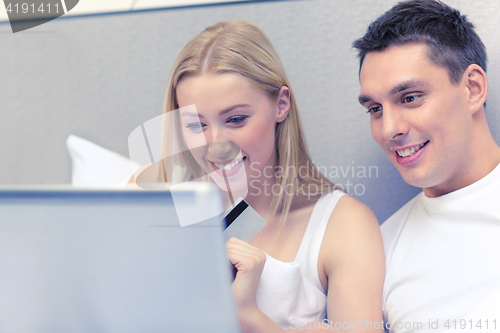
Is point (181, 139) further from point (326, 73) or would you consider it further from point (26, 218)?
point (26, 218)

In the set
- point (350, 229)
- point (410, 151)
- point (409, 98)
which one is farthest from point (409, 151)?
point (350, 229)

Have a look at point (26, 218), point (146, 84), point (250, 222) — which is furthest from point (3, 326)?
point (146, 84)

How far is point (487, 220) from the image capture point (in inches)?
33.9

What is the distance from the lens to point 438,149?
88cm

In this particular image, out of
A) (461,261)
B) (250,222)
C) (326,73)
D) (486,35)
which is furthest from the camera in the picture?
(326,73)

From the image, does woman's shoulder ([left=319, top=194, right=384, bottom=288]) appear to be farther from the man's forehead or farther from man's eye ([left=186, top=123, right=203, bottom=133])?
man's eye ([left=186, top=123, right=203, bottom=133])

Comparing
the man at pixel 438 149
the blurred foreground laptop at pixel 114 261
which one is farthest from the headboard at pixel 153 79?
the blurred foreground laptop at pixel 114 261

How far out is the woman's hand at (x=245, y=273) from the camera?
779mm

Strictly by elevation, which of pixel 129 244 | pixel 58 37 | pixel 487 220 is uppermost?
pixel 58 37

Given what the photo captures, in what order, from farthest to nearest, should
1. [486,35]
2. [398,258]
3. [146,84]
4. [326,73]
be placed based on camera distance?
[146,84], [326,73], [486,35], [398,258]

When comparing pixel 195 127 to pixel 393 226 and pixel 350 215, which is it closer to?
pixel 350 215

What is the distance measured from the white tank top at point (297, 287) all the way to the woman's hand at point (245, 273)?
8 centimetres

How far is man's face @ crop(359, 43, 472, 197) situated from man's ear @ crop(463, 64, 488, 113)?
2 cm

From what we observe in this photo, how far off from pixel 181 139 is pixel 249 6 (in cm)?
52
